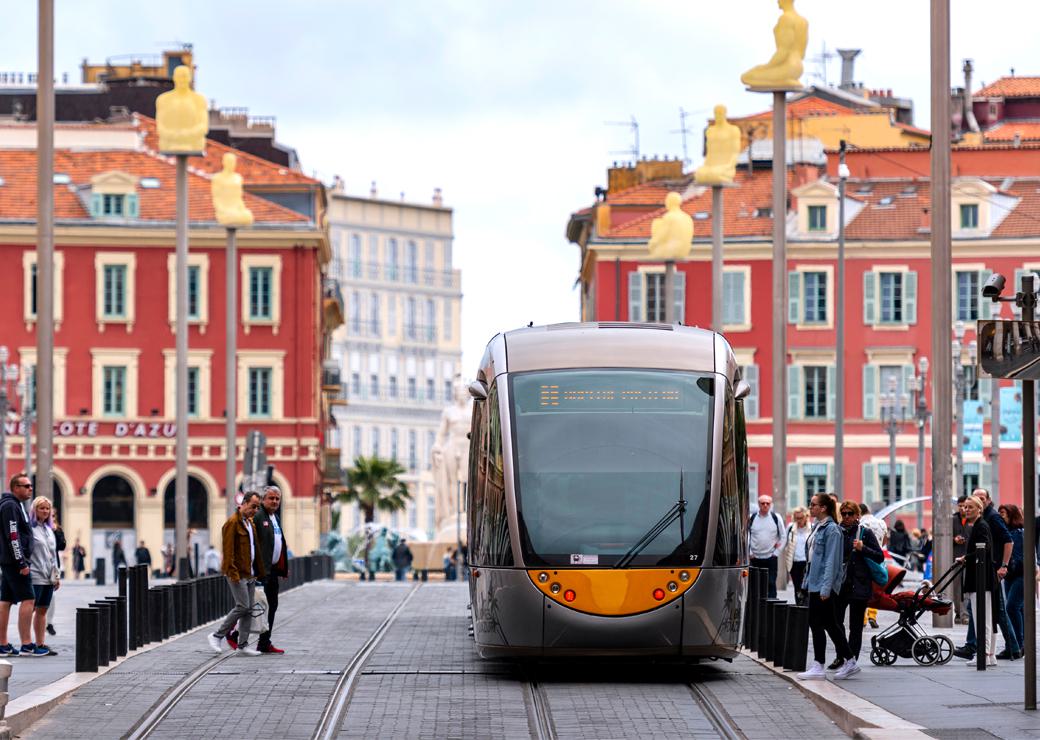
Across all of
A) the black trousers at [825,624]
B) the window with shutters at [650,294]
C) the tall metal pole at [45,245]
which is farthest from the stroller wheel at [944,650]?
the window with shutters at [650,294]

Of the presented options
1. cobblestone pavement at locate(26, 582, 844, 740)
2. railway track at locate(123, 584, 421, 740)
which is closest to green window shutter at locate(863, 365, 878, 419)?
railway track at locate(123, 584, 421, 740)

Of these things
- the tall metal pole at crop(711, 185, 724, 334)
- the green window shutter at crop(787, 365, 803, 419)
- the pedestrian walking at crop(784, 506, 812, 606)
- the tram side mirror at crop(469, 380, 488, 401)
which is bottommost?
the pedestrian walking at crop(784, 506, 812, 606)

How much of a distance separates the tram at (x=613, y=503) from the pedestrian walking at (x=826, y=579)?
0.67 metres

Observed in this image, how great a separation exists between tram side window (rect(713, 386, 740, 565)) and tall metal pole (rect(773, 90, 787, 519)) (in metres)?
16.0

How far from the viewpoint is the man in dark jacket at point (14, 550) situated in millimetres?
23281

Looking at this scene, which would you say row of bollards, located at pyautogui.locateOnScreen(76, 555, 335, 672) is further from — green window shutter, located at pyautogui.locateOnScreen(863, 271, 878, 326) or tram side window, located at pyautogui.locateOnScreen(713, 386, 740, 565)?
green window shutter, located at pyautogui.locateOnScreen(863, 271, 878, 326)

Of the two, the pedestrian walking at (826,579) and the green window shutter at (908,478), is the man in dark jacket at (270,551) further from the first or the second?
the green window shutter at (908,478)

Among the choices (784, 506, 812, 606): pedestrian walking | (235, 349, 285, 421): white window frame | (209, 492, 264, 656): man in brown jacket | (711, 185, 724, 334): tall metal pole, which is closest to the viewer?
(209, 492, 264, 656): man in brown jacket

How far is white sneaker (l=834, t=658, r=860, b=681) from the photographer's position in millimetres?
20844

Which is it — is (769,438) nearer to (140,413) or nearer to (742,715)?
(140,413)

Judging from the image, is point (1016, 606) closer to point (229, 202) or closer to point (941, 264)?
point (941, 264)

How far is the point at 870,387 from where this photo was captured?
8125 centimetres

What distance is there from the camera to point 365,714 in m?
18.2

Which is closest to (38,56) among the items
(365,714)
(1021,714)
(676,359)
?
(676,359)
